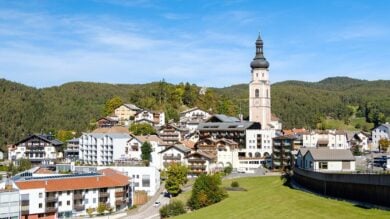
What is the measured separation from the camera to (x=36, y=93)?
14062cm

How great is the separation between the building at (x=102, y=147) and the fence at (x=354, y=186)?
40918mm

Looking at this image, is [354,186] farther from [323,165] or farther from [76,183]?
[76,183]

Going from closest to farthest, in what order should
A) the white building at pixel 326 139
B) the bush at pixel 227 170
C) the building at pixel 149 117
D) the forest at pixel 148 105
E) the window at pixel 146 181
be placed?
1. the window at pixel 146 181
2. the bush at pixel 227 170
3. the white building at pixel 326 139
4. the building at pixel 149 117
5. the forest at pixel 148 105

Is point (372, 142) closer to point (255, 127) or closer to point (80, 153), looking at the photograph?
point (255, 127)

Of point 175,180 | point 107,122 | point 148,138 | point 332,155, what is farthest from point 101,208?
point 107,122

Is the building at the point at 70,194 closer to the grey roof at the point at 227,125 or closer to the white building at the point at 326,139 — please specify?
the white building at the point at 326,139

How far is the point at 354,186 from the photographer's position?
3238cm

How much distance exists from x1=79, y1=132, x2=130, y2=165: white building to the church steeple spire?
24.0 m

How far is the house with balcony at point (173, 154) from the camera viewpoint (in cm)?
7200

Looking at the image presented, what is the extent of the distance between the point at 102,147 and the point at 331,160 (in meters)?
40.2

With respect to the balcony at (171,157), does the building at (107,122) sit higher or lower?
higher

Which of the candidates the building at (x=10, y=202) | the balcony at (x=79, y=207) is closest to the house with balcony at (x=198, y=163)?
the balcony at (x=79, y=207)

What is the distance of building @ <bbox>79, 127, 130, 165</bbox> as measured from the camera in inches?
3076

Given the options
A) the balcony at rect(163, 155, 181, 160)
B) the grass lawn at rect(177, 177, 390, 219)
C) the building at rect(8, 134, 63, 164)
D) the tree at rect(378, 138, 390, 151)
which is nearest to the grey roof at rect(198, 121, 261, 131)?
the balcony at rect(163, 155, 181, 160)
